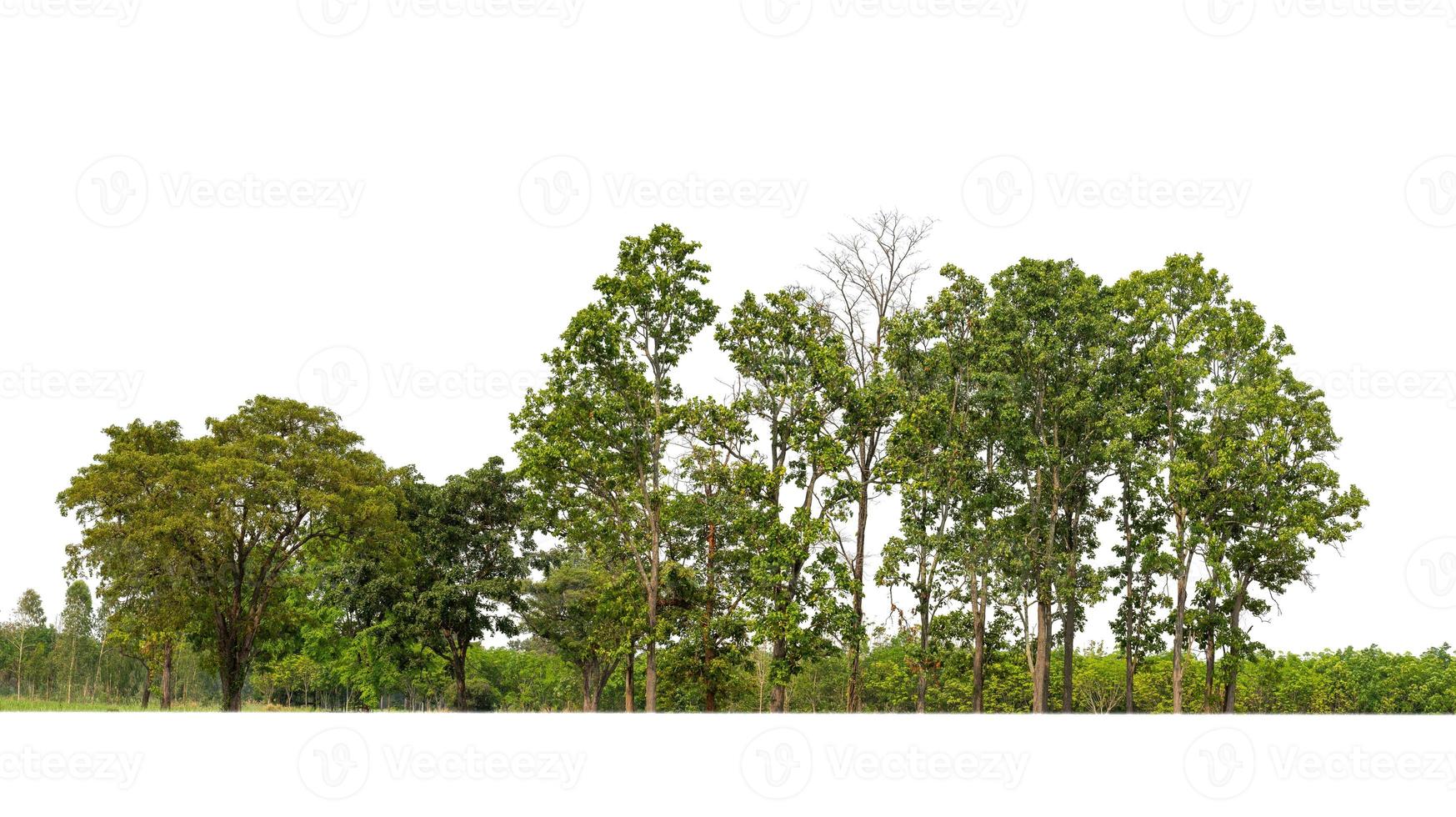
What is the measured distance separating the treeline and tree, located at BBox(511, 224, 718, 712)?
77 millimetres

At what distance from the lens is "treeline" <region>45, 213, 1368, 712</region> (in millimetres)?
32344

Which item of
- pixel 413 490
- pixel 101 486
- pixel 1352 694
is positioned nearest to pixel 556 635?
pixel 413 490

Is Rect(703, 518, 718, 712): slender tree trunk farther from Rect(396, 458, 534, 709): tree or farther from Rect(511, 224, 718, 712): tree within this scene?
Rect(396, 458, 534, 709): tree

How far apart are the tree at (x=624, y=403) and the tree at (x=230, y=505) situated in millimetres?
8987

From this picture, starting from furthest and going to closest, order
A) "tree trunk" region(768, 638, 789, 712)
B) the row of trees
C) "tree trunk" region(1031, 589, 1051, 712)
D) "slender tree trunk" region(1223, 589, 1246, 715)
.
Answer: the row of trees < "tree trunk" region(1031, 589, 1051, 712) < "slender tree trunk" region(1223, 589, 1246, 715) < "tree trunk" region(768, 638, 789, 712)

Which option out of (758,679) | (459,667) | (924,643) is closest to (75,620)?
(459,667)

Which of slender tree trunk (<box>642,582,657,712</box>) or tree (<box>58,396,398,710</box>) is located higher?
tree (<box>58,396,398,710</box>)

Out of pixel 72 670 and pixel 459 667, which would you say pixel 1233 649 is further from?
pixel 72 670

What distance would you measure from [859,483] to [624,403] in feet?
24.4

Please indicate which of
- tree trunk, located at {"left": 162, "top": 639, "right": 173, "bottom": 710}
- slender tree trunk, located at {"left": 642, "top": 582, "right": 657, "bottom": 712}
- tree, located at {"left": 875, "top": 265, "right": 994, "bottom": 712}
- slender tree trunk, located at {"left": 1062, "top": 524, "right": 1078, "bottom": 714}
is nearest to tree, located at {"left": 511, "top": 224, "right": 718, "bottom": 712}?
slender tree trunk, located at {"left": 642, "top": 582, "right": 657, "bottom": 712}

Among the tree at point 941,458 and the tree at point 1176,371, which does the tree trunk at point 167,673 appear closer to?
the tree at point 941,458

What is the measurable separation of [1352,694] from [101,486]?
47.7 metres

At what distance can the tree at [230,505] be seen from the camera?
113ft

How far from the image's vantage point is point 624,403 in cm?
3219
